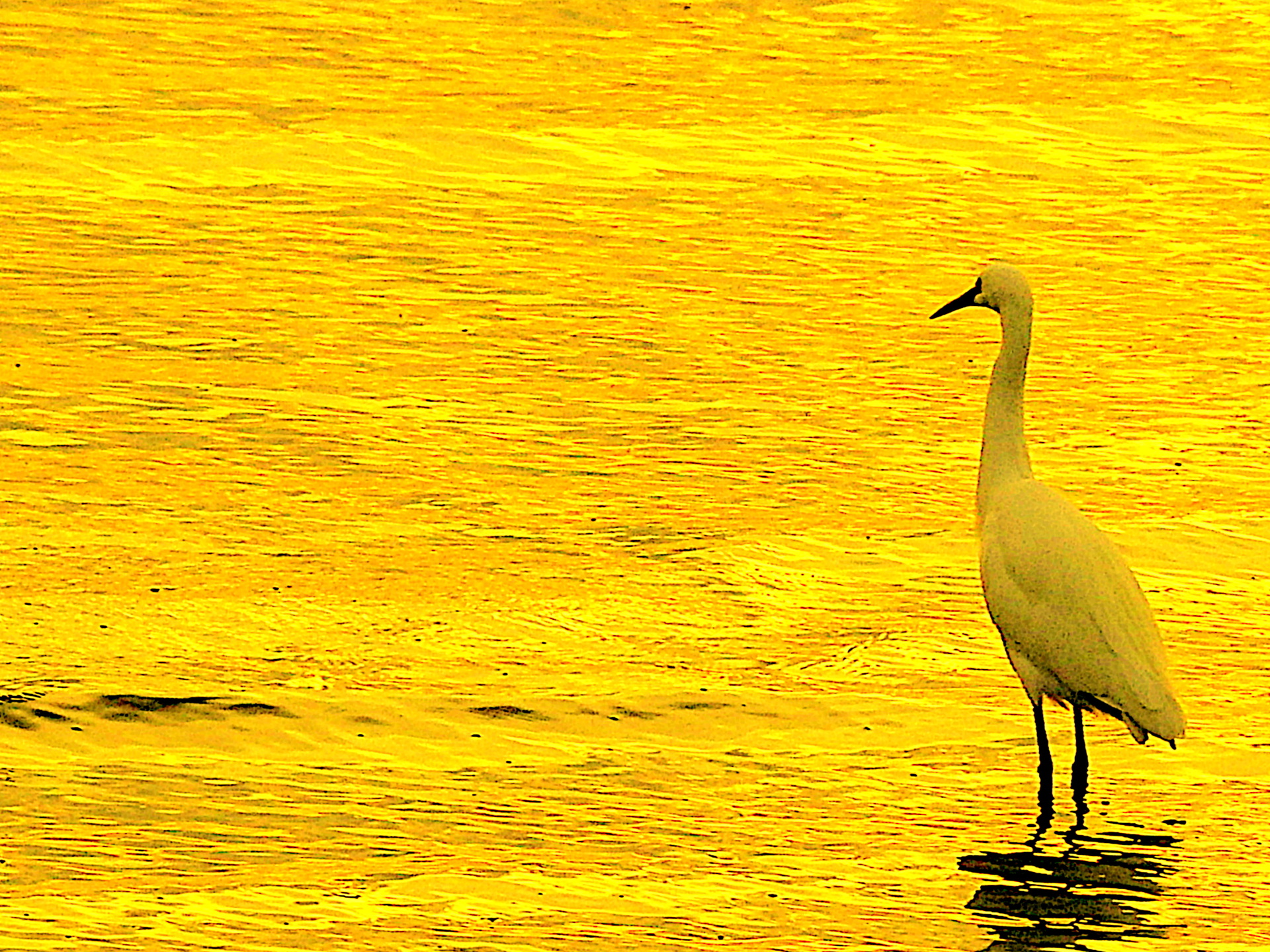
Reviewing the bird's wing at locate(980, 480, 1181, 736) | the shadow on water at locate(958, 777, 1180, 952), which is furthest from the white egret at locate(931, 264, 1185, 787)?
the shadow on water at locate(958, 777, 1180, 952)

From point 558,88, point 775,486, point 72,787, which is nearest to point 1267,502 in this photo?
point 775,486

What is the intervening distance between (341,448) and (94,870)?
11.9 ft

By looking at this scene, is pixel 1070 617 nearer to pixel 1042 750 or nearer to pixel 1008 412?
pixel 1042 750

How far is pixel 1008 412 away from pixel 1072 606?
1.02m

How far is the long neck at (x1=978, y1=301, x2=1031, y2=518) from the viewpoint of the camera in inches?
344

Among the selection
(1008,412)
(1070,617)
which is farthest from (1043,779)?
(1008,412)

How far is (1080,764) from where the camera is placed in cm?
783

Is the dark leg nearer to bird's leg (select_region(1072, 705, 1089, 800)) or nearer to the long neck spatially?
bird's leg (select_region(1072, 705, 1089, 800))

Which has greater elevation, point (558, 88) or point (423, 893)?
point (558, 88)

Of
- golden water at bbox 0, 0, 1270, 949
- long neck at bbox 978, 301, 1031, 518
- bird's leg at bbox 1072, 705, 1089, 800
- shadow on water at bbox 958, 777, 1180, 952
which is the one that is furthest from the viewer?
long neck at bbox 978, 301, 1031, 518

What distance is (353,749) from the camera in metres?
7.82

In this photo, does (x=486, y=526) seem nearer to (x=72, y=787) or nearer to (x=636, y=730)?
(x=636, y=730)

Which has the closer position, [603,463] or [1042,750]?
[1042,750]

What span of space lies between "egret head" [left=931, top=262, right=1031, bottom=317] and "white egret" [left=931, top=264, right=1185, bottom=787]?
2.03 ft
